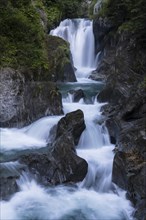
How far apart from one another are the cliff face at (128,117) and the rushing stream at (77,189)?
325 millimetres

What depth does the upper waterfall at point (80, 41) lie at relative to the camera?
856 inches

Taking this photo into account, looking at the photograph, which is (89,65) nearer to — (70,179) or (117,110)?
(117,110)

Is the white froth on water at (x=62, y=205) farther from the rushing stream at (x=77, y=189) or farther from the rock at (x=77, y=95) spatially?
the rock at (x=77, y=95)

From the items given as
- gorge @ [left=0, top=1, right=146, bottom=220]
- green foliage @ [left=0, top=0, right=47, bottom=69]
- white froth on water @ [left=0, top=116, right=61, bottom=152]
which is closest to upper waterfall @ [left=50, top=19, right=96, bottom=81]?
gorge @ [left=0, top=1, right=146, bottom=220]

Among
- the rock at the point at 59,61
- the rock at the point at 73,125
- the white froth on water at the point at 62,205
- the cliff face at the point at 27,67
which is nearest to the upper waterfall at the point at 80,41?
the rock at the point at 59,61

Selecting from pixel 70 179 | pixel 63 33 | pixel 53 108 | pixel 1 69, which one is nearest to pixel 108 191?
pixel 70 179

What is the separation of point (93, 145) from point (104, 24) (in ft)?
39.6

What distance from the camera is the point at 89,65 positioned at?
2167cm

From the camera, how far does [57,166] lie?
911 cm

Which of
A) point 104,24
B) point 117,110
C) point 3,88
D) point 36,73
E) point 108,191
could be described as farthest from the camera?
point 104,24

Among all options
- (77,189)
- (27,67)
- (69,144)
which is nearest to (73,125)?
(69,144)

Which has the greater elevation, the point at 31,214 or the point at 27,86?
the point at 27,86

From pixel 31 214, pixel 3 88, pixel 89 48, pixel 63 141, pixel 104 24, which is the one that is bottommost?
pixel 31 214

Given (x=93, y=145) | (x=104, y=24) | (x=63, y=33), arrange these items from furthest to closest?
(x=63, y=33), (x=104, y=24), (x=93, y=145)
